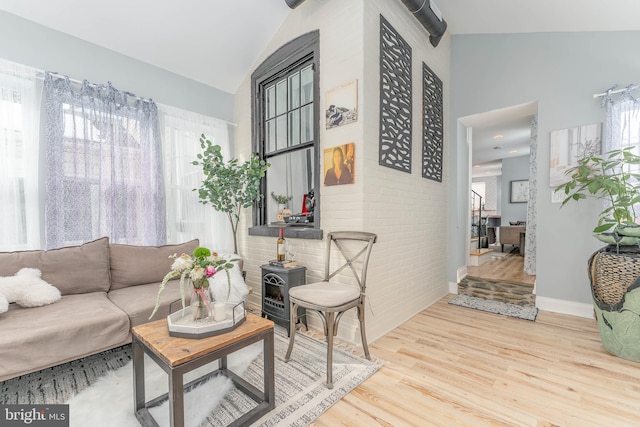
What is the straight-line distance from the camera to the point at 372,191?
2387mm

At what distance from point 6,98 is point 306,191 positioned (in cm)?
271

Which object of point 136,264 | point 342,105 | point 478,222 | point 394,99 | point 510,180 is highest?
point 394,99

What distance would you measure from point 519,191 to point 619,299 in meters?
6.96

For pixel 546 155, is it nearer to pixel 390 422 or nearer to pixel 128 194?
pixel 390 422

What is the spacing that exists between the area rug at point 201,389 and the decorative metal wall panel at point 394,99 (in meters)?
1.74

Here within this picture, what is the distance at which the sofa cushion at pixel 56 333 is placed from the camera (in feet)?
5.06

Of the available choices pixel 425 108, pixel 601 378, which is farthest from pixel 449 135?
pixel 601 378

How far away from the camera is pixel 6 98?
2287 mm

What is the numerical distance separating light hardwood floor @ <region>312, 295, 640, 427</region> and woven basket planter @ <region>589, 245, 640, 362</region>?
0.13m

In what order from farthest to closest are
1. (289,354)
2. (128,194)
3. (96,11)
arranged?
(128,194) → (96,11) → (289,354)

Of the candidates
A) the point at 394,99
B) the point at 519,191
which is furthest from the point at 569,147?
the point at 519,191

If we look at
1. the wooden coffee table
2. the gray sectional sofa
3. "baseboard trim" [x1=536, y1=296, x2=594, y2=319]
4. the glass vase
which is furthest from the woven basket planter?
the gray sectional sofa

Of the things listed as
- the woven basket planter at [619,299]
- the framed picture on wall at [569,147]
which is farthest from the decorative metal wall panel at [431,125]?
the woven basket planter at [619,299]

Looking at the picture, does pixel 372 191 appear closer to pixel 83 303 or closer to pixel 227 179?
pixel 227 179
